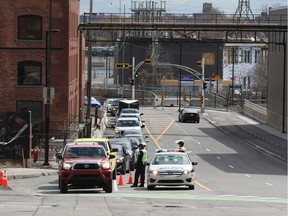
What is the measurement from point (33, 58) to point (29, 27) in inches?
84.4

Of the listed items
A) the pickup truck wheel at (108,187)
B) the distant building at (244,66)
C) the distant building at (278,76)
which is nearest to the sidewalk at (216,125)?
the distant building at (278,76)

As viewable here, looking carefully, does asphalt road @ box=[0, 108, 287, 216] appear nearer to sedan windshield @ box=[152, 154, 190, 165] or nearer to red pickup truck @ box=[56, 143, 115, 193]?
red pickup truck @ box=[56, 143, 115, 193]

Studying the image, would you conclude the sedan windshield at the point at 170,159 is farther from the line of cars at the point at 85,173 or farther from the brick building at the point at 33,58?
the brick building at the point at 33,58

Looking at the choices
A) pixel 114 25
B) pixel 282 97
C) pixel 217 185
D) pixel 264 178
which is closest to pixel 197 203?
pixel 217 185

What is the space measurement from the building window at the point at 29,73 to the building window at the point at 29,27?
5.93 feet

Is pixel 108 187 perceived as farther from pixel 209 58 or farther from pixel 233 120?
pixel 209 58

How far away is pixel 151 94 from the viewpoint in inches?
5330

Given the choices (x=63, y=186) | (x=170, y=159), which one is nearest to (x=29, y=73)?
(x=170, y=159)

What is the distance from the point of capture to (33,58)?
62625 millimetres

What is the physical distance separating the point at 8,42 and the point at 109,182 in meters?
35.8

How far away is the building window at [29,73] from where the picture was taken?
63009 millimetres

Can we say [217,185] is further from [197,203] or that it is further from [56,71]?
[56,71]

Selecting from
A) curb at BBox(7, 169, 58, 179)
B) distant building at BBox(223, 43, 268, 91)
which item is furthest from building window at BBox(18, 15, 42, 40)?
distant building at BBox(223, 43, 268, 91)

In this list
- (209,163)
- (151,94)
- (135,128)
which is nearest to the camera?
(209,163)
